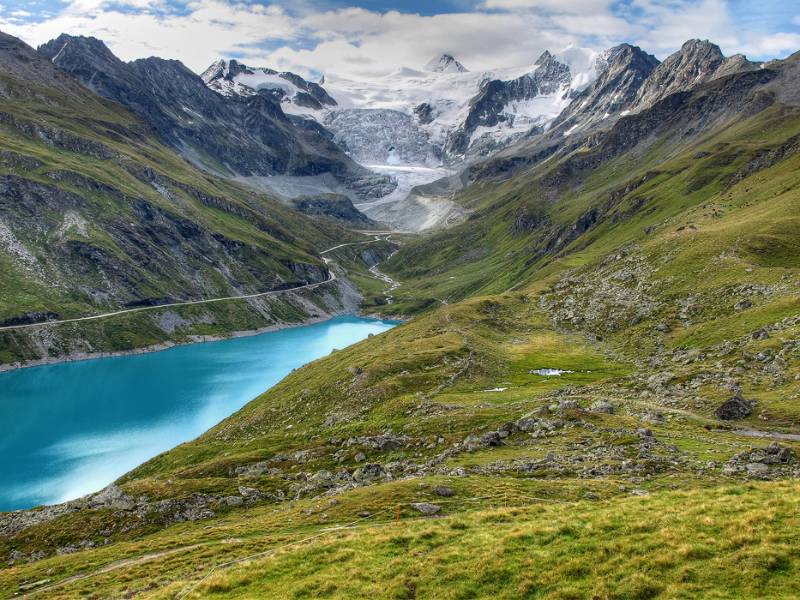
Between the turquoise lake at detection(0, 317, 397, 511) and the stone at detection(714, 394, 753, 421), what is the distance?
272ft

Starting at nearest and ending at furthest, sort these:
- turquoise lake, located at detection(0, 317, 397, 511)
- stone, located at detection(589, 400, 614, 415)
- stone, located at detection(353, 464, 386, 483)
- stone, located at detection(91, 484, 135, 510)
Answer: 1. stone, located at detection(353, 464, 386, 483)
2. stone, located at detection(91, 484, 135, 510)
3. stone, located at detection(589, 400, 614, 415)
4. turquoise lake, located at detection(0, 317, 397, 511)

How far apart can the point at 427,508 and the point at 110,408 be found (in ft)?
394

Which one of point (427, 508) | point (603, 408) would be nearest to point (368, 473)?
point (427, 508)

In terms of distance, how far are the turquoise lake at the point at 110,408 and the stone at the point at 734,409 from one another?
272ft

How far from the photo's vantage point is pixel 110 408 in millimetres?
129625

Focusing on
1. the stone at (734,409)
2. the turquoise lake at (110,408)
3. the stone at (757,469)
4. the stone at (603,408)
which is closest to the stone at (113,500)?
the stone at (603,408)

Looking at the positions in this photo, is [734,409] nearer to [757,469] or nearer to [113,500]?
[757,469]

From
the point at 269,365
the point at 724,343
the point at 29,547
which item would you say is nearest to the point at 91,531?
the point at 29,547

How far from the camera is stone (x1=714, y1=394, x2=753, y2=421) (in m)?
42.9

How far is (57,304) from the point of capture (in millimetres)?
187000

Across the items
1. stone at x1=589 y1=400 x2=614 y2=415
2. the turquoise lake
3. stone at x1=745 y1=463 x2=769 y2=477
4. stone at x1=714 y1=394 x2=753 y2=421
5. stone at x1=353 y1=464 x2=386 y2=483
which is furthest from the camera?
the turquoise lake

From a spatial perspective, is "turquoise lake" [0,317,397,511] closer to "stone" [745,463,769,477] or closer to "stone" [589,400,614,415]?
"stone" [589,400,614,415]

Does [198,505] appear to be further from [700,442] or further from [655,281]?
[655,281]

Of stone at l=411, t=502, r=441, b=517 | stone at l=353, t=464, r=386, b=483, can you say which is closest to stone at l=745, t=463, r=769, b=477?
stone at l=411, t=502, r=441, b=517
